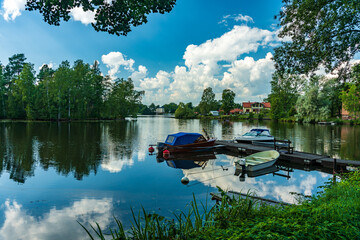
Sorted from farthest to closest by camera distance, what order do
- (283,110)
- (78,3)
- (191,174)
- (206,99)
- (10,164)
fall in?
(206,99) → (283,110) → (10,164) → (191,174) → (78,3)

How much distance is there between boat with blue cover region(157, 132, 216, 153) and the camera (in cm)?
2072

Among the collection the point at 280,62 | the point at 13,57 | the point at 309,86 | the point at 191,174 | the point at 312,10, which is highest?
the point at 13,57

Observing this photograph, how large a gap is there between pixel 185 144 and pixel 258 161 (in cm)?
769

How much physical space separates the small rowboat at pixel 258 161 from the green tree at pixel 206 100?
369 feet

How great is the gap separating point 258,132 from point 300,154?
871cm

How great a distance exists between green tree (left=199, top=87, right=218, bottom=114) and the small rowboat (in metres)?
112

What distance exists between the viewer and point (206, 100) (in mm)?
129625

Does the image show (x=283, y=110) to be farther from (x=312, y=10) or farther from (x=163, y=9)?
(x=163, y=9)

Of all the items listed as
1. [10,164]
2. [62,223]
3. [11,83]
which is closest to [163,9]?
[62,223]

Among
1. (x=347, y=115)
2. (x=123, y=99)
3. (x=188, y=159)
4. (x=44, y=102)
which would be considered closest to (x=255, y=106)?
(x=347, y=115)

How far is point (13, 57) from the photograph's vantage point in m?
78.0

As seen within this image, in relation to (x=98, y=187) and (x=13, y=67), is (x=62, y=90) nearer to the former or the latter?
(x=13, y=67)

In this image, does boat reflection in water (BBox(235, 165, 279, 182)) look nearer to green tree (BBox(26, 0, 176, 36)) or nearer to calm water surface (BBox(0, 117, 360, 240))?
calm water surface (BBox(0, 117, 360, 240))

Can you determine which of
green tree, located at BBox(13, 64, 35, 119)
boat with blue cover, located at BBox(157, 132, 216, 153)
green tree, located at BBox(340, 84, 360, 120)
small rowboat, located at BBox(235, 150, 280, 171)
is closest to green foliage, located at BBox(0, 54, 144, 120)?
green tree, located at BBox(13, 64, 35, 119)
